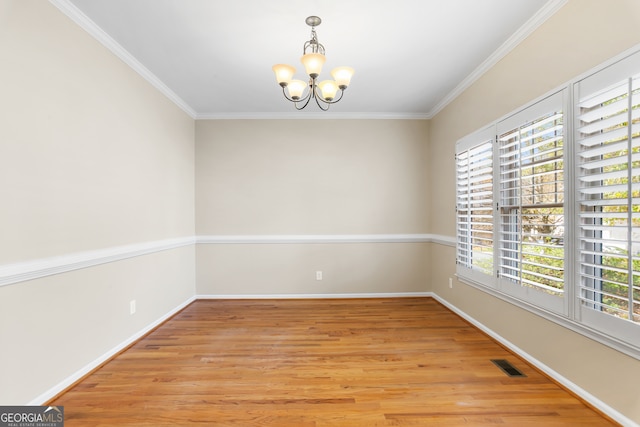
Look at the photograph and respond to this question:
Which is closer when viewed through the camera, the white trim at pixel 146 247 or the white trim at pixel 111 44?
the white trim at pixel 146 247

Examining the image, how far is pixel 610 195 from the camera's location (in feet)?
5.90

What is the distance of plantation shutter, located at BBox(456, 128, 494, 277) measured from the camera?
2.97 meters

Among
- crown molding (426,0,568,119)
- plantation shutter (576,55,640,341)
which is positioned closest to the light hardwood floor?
plantation shutter (576,55,640,341)

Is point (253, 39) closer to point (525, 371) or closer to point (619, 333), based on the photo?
point (619, 333)

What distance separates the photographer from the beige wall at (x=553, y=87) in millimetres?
1708

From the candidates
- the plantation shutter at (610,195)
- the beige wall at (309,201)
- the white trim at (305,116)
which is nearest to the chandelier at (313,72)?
the plantation shutter at (610,195)

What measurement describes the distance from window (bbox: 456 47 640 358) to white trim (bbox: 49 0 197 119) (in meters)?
3.57

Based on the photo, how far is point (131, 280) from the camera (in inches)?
114

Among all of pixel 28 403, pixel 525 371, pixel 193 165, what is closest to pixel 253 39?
pixel 193 165

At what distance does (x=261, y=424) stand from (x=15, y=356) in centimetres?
154

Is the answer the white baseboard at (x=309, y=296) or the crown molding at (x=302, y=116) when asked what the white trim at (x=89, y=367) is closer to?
the white baseboard at (x=309, y=296)

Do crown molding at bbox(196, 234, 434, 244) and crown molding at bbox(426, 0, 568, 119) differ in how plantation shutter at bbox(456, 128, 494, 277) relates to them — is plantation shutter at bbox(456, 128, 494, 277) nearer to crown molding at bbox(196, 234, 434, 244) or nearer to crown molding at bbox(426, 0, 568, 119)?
crown molding at bbox(426, 0, 568, 119)

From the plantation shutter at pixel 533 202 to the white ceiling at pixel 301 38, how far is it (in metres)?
0.76

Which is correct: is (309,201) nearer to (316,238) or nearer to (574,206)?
(316,238)
